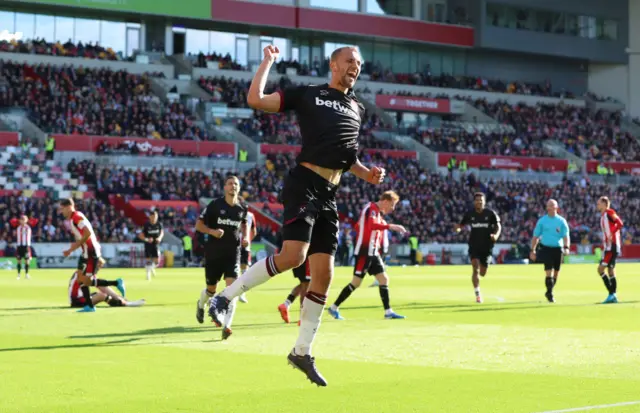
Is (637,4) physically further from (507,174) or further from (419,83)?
(507,174)

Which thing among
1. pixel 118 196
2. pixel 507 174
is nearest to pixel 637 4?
pixel 507 174

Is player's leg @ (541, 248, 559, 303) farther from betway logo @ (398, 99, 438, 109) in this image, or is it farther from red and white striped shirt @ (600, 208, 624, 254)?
betway logo @ (398, 99, 438, 109)

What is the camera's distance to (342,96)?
962 centimetres

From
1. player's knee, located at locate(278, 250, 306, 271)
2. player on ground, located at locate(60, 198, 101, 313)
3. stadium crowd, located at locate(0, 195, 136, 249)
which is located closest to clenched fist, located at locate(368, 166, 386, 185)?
player's knee, located at locate(278, 250, 306, 271)

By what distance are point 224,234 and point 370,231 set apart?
3760mm

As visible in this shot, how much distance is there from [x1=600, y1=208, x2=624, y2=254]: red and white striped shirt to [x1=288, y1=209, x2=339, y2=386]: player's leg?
18.0m

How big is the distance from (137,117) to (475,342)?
50258 millimetres

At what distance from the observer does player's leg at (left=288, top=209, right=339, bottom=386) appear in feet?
30.4

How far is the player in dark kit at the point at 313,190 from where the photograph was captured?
918 cm

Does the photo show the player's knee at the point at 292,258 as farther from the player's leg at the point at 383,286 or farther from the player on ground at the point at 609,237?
the player on ground at the point at 609,237

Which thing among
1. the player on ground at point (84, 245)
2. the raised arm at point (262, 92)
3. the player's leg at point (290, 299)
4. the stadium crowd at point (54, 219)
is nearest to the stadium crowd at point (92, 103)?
the stadium crowd at point (54, 219)

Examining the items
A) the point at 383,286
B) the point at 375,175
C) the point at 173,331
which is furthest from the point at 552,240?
the point at 375,175

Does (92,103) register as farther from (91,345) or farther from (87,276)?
(91,345)

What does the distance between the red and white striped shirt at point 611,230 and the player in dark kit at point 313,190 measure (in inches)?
704
